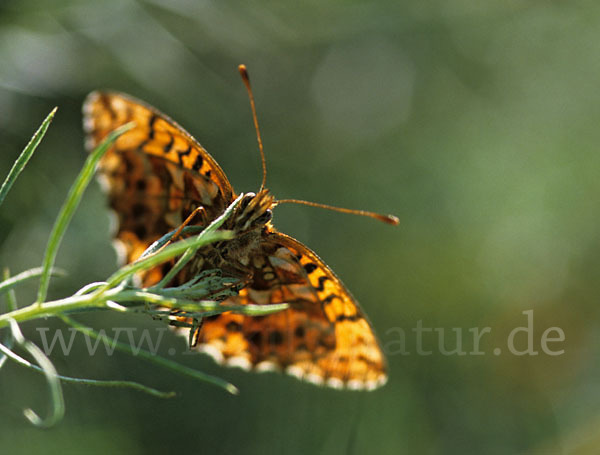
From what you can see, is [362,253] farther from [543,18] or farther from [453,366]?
[543,18]

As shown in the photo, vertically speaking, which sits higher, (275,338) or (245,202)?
(245,202)

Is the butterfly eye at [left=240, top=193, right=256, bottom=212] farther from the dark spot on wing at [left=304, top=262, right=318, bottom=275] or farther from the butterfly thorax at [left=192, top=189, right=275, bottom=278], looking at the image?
the dark spot on wing at [left=304, top=262, right=318, bottom=275]

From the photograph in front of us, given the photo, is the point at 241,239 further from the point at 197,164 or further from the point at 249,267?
the point at 197,164

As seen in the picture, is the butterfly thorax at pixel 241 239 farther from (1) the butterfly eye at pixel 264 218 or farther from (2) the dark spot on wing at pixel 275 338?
(2) the dark spot on wing at pixel 275 338

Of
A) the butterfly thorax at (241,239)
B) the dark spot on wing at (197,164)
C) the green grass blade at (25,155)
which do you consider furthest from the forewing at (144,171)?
the green grass blade at (25,155)

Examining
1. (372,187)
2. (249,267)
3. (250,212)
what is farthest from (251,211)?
(372,187)

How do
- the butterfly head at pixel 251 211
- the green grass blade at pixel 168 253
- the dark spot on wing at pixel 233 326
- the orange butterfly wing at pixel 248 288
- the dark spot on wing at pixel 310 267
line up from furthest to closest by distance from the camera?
the dark spot on wing at pixel 233 326 < the orange butterfly wing at pixel 248 288 < the dark spot on wing at pixel 310 267 < the butterfly head at pixel 251 211 < the green grass blade at pixel 168 253

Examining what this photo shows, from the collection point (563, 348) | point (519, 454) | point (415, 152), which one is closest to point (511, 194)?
point (415, 152)
